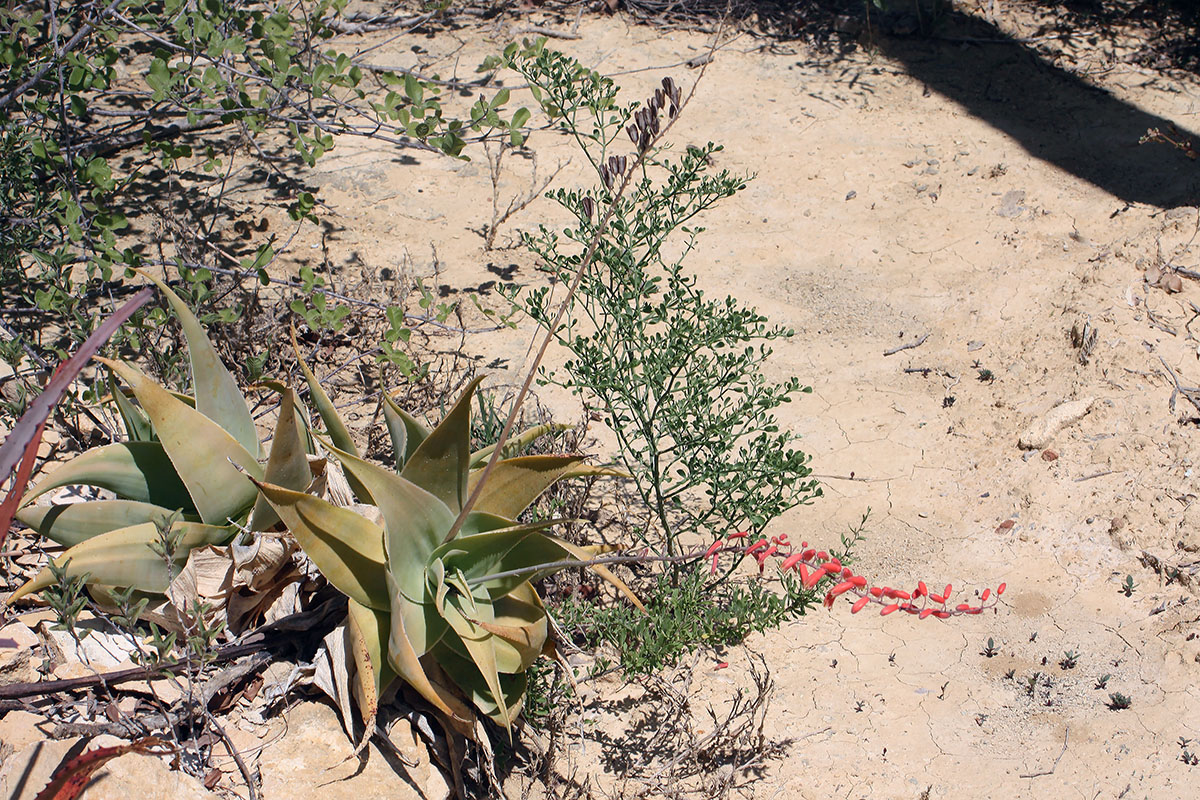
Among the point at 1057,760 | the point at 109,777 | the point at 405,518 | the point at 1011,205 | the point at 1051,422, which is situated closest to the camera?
the point at 109,777

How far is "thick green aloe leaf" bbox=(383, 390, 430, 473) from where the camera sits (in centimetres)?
276

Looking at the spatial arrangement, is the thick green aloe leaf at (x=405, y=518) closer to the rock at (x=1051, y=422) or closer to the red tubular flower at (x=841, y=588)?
the red tubular flower at (x=841, y=588)

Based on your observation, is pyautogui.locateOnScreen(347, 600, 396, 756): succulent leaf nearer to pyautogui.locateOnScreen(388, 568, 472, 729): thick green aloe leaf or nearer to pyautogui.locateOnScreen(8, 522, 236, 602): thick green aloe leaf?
pyautogui.locateOnScreen(388, 568, 472, 729): thick green aloe leaf

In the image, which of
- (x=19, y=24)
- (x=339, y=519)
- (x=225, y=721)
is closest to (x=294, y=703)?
(x=225, y=721)

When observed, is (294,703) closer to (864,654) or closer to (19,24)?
(864,654)

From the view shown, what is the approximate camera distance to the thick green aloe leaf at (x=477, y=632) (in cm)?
233

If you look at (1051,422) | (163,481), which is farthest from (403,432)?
(1051,422)

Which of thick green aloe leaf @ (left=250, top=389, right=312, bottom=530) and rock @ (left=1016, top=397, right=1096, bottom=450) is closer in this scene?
thick green aloe leaf @ (left=250, top=389, right=312, bottom=530)

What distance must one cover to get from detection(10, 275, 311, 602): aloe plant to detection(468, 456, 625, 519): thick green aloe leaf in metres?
0.47

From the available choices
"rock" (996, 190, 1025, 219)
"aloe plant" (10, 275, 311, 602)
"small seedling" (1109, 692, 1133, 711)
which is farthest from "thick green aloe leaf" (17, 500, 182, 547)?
"rock" (996, 190, 1025, 219)

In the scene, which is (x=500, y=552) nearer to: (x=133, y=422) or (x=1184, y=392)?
(x=133, y=422)

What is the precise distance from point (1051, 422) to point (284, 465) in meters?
3.17

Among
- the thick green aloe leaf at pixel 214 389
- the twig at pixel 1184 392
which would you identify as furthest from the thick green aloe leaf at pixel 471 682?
the twig at pixel 1184 392

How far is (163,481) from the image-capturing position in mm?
2615
